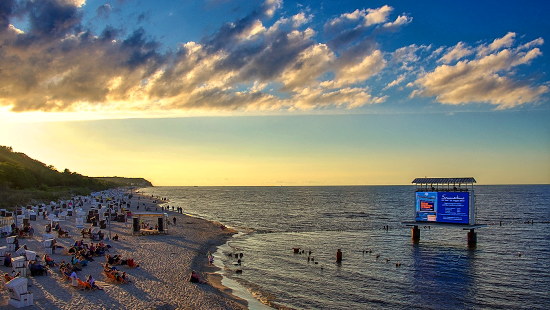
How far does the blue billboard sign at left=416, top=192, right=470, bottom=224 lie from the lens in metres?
49.3

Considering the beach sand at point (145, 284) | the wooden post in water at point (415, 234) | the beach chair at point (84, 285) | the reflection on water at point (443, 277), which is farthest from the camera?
the wooden post in water at point (415, 234)

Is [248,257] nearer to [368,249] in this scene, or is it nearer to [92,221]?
[368,249]

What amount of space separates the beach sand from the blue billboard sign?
89.4 ft

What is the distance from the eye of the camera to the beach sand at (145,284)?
19922 mm

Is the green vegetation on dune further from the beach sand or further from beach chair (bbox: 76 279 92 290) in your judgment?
beach chair (bbox: 76 279 92 290)

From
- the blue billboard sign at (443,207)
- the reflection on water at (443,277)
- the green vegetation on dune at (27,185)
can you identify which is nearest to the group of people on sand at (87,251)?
the reflection on water at (443,277)

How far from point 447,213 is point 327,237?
15739 mm

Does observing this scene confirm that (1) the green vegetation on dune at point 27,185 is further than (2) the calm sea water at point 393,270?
Yes

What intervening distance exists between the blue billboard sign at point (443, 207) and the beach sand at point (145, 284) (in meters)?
27.2

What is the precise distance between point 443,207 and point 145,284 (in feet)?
126

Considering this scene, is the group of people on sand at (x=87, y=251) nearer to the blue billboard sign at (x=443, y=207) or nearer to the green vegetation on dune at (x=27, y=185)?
the green vegetation on dune at (x=27, y=185)

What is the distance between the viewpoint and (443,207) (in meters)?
50.5

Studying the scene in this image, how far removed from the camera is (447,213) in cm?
5016

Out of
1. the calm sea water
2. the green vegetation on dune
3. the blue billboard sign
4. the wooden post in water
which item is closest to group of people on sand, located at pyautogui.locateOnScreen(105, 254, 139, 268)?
the calm sea water
